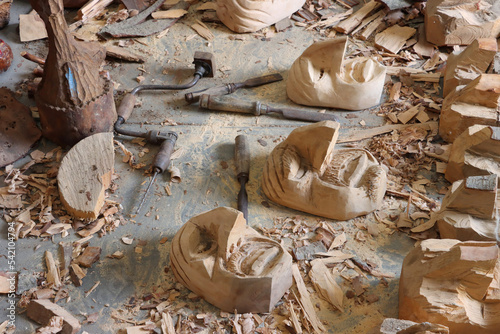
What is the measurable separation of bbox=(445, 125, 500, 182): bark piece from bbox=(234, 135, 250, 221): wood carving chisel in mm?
1403

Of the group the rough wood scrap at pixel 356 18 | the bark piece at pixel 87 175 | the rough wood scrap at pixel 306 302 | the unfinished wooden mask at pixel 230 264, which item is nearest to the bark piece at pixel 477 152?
the rough wood scrap at pixel 306 302

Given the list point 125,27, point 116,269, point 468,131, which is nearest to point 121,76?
point 125,27

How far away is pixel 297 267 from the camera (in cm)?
317

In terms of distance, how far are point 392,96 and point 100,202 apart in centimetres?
246

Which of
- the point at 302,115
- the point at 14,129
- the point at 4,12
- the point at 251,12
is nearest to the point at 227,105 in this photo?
the point at 302,115

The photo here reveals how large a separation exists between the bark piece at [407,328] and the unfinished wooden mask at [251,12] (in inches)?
124

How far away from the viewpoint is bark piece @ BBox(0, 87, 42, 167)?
3.82 meters

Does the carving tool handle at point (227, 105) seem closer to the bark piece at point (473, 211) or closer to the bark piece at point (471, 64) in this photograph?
the bark piece at point (471, 64)

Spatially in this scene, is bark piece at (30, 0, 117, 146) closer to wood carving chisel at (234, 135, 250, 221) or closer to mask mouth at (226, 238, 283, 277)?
wood carving chisel at (234, 135, 250, 221)

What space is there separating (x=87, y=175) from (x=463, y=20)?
3.36m

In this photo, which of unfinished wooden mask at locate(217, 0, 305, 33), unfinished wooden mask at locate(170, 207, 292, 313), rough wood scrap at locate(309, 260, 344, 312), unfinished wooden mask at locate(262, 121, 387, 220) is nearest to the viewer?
unfinished wooden mask at locate(170, 207, 292, 313)

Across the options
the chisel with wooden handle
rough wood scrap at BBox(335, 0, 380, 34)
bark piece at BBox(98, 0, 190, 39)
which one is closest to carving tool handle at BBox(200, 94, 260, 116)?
the chisel with wooden handle

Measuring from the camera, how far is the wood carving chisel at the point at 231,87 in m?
4.24

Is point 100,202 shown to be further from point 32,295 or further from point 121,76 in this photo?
point 121,76
